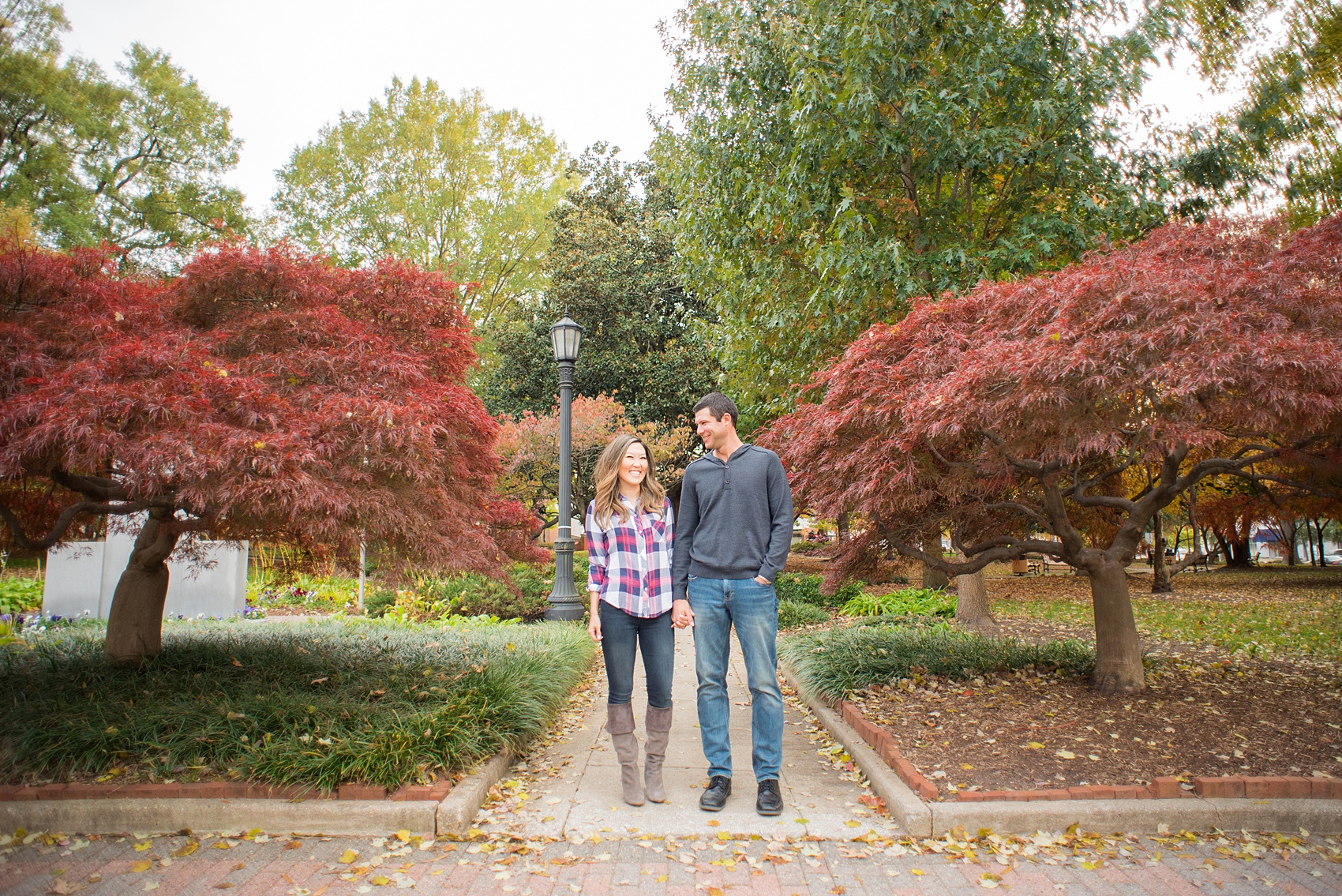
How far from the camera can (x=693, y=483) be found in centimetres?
377

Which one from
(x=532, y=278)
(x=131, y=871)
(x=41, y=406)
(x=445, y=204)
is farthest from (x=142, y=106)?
(x=131, y=871)

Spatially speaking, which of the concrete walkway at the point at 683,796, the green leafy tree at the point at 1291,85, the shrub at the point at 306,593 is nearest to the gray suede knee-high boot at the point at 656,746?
the concrete walkway at the point at 683,796

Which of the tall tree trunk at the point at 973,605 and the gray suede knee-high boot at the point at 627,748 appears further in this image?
the tall tree trunk at the point at 973,605

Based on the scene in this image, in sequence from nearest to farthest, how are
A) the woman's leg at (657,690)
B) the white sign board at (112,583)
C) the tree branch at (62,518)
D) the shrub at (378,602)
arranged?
the woman's leg at (657,690) < the tree branch at (62,518) < the white sign board at (112,583) < the shrub at (378,602)

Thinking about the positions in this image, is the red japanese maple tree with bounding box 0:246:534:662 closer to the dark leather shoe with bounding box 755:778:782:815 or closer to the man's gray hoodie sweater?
the man's gray hoodie sweater

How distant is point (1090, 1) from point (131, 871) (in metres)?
10.4

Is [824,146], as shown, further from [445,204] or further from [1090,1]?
[445,204]

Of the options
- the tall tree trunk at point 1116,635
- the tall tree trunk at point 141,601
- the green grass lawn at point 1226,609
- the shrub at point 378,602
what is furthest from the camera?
the shrub at point 378,602

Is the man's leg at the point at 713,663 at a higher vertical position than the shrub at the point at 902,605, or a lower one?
higher

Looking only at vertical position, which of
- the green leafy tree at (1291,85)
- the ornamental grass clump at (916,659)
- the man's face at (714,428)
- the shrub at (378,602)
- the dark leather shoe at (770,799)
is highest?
the green leafy tree at (1291,85)

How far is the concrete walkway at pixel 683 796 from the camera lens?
3467 mm

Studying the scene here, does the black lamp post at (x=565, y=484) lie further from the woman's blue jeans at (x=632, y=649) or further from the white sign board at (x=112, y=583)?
the woman's blue jeans at (x=632, y=649)

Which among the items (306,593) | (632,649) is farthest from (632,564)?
(306,593)

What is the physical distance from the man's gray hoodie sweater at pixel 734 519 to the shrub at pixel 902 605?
7.56 meters
